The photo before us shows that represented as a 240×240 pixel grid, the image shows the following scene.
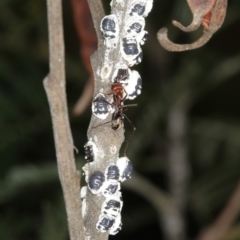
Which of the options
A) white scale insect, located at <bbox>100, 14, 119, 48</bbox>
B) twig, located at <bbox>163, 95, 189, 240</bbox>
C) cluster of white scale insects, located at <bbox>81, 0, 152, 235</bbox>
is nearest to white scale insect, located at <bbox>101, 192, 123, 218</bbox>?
cluster of white scale insects, located at <bbox>81, 0, 152, 235</bbox>

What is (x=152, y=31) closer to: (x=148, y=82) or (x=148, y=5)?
(x=148, y=82)

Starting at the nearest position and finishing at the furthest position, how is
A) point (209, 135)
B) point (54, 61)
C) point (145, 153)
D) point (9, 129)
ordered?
point (54, 61) < point (9, 129) < point (209, 135) < point (145, 153)

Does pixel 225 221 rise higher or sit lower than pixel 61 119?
lower

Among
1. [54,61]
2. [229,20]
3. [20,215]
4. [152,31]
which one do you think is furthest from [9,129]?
[54,61]

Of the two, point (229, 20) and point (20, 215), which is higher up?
point (229, 20)

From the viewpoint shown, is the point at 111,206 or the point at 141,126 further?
the point at 141,126

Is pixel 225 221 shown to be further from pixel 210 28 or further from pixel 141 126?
pixel 210 28

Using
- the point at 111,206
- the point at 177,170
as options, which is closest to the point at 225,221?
the point at 177,170
